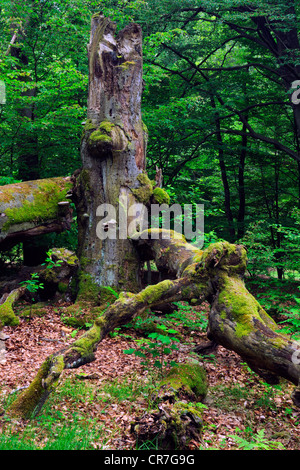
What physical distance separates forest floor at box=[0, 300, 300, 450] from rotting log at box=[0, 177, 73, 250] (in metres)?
1.87

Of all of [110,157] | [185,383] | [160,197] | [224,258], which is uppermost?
[110,157]

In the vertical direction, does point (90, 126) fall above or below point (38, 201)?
above

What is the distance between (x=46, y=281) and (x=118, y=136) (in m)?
3.27

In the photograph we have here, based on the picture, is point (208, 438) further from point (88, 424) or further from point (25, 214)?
point (25, 214)

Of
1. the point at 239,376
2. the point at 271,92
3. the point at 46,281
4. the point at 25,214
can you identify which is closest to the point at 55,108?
the point at 25,214

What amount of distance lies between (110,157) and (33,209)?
1888mm

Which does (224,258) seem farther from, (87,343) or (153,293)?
(87,343)

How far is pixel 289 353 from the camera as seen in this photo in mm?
3752

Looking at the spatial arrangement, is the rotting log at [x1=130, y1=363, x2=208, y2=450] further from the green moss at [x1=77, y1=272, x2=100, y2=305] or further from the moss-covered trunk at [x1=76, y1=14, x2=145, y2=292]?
the moss-covered trunk at [x1=76, y1=14, x2=145, y2=292]

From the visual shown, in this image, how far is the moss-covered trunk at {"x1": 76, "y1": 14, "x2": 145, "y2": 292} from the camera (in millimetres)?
6648

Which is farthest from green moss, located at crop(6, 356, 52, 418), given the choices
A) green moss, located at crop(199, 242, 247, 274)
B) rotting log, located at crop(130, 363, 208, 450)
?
green moss, located at crop(199, 242, 247, 274)

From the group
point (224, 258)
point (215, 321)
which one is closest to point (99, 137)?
point (224, 258)

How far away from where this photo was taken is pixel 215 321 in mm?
4453

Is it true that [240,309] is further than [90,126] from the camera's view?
No
